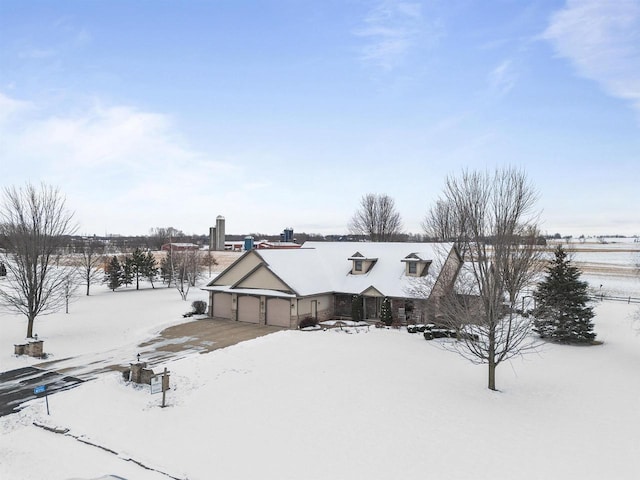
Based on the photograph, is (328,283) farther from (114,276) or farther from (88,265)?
(88,265)

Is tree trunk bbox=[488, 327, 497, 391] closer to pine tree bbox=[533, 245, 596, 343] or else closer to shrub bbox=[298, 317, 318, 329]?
pine tree bbox=[533, 245, 596, 343]

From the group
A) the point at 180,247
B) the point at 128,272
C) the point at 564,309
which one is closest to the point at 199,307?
the point at 128,272

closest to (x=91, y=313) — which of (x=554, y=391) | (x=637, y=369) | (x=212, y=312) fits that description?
(x=212, y=312)

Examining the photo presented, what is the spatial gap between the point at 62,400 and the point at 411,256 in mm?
Answer: 23895

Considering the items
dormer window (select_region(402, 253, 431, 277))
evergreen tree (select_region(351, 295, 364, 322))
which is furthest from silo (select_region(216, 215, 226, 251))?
dormer window (select_region(402, 253, 431, 277))

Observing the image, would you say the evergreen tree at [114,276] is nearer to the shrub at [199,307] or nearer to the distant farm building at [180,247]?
the distant farm building at [180,247]

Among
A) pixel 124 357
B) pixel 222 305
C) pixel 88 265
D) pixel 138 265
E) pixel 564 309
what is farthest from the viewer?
pixel 138 265

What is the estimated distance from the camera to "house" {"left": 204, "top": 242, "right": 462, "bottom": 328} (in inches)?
1206

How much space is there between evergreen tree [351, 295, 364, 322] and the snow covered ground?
7.98m

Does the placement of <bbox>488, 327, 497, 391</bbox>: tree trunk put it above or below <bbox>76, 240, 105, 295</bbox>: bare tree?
below

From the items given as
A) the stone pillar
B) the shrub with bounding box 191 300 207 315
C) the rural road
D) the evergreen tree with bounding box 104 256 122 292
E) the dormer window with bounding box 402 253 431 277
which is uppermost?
the dormer window with bounding box 402 253 431 277

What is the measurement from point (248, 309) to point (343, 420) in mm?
18602

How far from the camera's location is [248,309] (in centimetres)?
3234

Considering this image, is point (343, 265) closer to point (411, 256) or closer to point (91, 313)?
point (411, 256)
